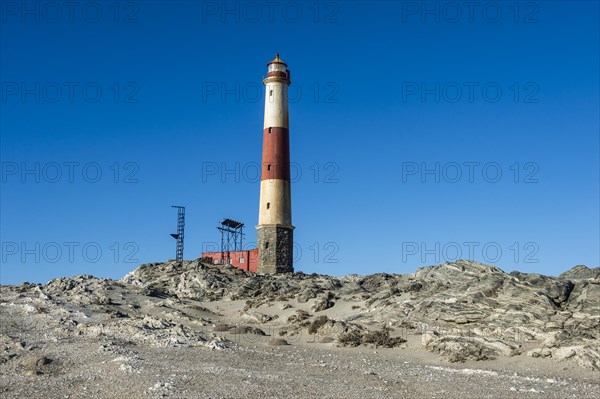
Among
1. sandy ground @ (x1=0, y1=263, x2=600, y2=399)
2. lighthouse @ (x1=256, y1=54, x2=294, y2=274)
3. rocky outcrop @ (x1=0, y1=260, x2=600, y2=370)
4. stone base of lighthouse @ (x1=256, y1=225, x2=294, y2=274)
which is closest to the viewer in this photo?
sandy ground @ (x1=0, y1=263, x2=600, y2=399)

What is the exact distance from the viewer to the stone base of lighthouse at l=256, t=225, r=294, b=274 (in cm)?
5397

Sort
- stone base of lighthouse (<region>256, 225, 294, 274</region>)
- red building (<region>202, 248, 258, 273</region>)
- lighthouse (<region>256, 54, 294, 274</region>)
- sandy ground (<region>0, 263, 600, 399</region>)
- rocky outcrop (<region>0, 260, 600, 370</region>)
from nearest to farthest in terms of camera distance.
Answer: sandy ground (<region>0, 263, 600, 399</region>), rocky outcrop (<region>0, 260, 600, 370</region>), stone base of lighthouse (<region>256, 225, 294, 274</region>), lighthouse (<region>256, 54, 294, 274</region>), red building (<region>202, 248, 258, 273</region>)

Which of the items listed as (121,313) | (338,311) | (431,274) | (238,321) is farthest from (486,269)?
(121,313)

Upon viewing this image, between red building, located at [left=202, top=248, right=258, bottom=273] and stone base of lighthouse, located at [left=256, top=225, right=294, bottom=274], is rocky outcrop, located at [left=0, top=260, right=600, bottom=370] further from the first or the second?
red building, located at [left=202, top=248, right=258, bottom=273]

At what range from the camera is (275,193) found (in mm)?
54656

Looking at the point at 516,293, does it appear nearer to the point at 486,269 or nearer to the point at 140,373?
the point at 486,269

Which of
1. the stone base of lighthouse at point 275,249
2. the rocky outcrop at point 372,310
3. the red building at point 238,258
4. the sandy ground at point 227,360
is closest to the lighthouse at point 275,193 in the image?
the stone base of lighthouse at point 275,249

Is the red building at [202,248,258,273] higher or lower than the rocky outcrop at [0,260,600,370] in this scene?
higher

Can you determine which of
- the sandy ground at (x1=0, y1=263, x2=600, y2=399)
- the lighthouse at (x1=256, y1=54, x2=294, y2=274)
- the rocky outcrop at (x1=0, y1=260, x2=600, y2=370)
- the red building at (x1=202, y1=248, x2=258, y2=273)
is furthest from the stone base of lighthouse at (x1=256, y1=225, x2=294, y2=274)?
the sandy ground at (x1=0, y1=263, x2=600, y2=399)

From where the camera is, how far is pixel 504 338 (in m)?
27.6

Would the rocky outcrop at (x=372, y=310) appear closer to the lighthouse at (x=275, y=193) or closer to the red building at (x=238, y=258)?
the lighthouse at (x=275, y=193)

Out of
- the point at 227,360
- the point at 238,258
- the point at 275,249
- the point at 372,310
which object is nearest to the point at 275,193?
the point at 275,249

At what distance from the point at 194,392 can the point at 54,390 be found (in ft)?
13.5

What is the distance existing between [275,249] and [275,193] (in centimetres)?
478
